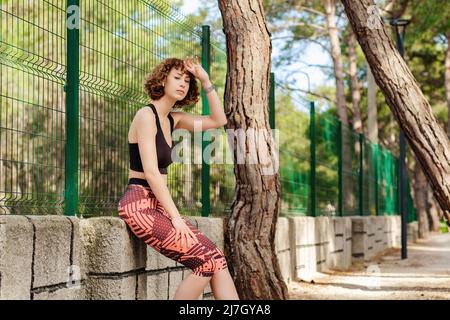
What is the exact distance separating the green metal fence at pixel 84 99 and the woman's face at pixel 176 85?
2.11 feet

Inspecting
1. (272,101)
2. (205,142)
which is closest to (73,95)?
(205,142)

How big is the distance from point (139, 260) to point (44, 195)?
92cm

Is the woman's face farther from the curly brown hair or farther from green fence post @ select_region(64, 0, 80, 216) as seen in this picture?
green fence post @ select_region(64, 0, 80, 216)

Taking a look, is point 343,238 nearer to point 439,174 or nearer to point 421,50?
point 439,174

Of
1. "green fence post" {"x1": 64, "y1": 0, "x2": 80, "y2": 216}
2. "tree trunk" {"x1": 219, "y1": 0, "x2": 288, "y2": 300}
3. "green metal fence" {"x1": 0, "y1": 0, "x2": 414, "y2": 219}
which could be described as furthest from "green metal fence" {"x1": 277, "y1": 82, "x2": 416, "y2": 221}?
"green fence post" {"x1": 64, "y1": 0, "x2": 80, "y2": 216}

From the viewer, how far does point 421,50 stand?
3494 centimetres

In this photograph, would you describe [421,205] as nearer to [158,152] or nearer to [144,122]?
[158,152]

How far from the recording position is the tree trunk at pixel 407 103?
936 centimetres

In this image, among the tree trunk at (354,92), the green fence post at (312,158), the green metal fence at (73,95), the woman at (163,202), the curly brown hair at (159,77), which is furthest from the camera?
the tree trunk at (354,92)

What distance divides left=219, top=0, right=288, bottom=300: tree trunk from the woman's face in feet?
5.64

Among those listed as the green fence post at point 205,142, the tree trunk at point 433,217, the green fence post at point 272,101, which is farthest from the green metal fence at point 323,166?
the tree trunk at point 433,217

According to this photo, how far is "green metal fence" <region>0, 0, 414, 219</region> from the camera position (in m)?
5.59

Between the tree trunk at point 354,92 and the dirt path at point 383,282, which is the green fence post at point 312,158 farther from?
the tree trunk at point 354,92
